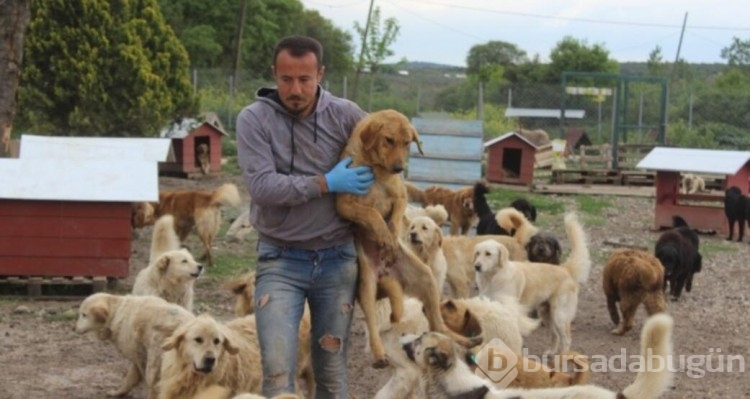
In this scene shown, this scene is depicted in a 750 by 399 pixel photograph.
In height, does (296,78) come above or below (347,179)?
above

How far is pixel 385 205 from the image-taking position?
223 inches

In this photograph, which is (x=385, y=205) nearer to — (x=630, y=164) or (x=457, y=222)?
(x=457, y=222)

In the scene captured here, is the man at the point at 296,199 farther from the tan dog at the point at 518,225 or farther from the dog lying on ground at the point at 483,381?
the tan dog at the point at 518,225

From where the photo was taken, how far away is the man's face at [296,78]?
528 cm

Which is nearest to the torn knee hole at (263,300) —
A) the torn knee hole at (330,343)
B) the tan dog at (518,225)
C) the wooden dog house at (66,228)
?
the torn knee hole at (330,343)

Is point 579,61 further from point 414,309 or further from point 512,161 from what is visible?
A: point 414,309

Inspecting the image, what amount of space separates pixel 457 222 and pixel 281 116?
10864 mm

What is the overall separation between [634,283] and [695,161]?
978cm

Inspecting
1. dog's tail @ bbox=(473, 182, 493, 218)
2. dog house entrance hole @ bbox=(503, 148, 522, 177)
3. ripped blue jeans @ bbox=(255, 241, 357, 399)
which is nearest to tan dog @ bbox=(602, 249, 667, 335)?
dog's tail @ bbox=(473, 182, 493, 218)

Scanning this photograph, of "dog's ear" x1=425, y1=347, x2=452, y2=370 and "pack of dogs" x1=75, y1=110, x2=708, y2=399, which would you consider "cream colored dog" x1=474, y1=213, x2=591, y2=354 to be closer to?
"pack of dogs" x1=75, y1=110, x2=708, y2=399

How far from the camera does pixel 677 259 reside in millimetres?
12672

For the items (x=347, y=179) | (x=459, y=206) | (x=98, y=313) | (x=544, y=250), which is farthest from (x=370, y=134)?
(x=459, y=206)

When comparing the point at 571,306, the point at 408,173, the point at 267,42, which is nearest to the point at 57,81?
the point at 408,173

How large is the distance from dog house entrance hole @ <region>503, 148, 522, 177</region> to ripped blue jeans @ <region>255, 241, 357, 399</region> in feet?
69.6
